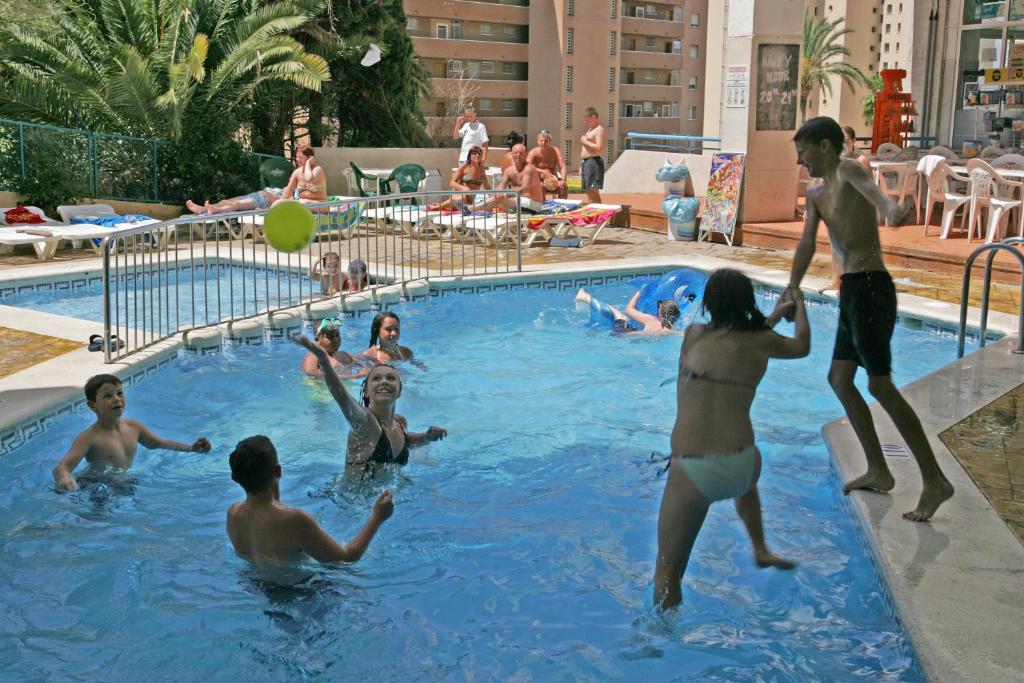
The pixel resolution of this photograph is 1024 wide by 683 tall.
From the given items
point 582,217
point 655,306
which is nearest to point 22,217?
point 582,217

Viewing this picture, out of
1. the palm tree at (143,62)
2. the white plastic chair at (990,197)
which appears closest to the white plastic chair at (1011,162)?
the white plastic chair at (990,197)

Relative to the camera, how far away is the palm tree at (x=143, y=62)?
56.1 ft

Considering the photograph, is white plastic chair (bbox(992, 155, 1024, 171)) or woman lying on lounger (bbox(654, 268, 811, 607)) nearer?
woman lying on lounger (bbox(654, 268, 811, 607))

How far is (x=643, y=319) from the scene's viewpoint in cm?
1045

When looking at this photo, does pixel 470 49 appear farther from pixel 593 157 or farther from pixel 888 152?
pixel 888 152

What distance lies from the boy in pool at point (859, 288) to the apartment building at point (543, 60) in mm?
56437

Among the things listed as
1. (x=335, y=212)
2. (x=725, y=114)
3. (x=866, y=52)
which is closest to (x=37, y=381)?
(x=335, y=212)

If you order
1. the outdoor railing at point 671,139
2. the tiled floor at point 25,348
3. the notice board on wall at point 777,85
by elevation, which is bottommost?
the tiled floor at point 25,348

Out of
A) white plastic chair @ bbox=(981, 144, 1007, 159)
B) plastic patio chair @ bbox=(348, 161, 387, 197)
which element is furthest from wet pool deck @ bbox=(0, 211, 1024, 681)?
plastic patio chair @ bbox=(348, 161, 387, 197)

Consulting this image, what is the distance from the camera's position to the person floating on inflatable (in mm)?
10375

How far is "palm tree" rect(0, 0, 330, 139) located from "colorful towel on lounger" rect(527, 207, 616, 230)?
18.5ft

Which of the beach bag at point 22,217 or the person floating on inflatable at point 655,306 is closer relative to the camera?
the person floating on inflatable at point 655,306

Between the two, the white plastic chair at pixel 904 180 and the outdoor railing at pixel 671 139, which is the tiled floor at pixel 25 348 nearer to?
the outdoor railing at pixel 671 139

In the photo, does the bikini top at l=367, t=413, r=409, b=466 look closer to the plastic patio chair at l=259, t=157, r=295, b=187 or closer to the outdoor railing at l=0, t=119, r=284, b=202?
the outdoor railing at l=0, t=119, r=284, b=202
